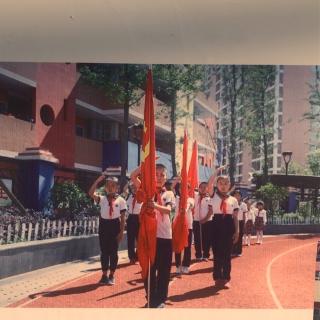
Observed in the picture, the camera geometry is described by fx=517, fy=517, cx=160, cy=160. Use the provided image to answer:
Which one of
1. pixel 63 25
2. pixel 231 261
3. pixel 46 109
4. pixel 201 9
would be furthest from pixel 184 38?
pixel 231 261

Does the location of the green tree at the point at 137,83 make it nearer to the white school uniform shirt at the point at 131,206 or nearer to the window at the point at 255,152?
the white school uniform shirt at the point at 131,206

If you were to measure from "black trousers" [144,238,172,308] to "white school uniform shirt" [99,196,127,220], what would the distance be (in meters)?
0.56

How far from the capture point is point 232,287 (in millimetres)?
5332

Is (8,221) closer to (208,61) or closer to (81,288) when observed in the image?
(81,288)

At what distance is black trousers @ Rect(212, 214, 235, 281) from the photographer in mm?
5363

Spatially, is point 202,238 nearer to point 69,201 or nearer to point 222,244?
point 222,244

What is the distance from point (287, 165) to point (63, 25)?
8.72 feet

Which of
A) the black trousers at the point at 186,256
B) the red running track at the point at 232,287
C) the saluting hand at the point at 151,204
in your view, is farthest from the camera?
the black trousers at the point at 186,256

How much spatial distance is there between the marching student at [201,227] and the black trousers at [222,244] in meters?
0.07

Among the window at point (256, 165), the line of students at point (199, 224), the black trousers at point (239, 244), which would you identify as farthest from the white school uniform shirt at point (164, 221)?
the window at point (256, 165)

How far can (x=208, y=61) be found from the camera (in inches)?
216

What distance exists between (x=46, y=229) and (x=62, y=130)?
107 cm

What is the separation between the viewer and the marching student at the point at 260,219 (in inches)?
219

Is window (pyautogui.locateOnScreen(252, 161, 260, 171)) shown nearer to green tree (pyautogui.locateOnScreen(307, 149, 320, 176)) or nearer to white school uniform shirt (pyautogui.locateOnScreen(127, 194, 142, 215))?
green tree (pyautogui.locateOnScreen(307, 149, 320, 176))
